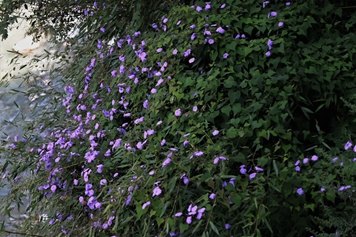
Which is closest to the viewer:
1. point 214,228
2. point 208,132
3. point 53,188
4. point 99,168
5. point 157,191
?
point 214,228

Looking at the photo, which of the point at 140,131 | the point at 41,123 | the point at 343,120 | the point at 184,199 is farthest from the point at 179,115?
the point at 41,123

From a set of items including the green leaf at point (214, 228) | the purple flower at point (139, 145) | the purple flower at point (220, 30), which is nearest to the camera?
the green leaf at point (214, 228)

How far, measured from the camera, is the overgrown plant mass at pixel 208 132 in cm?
164

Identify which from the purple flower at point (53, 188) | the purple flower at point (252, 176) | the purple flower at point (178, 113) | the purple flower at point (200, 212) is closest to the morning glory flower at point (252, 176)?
the purple flower at point (252, 176)

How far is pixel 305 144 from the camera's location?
6.26 ft

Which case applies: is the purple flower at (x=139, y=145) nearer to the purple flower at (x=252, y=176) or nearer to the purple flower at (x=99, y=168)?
the purple flower at (x=99, y=168)

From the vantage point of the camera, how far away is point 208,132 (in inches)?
70.7

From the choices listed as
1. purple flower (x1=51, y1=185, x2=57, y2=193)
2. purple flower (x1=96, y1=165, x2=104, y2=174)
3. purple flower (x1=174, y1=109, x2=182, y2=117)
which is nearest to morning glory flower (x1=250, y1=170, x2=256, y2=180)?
purple flower (x1=174, y1=109, x2=182, y2=117)

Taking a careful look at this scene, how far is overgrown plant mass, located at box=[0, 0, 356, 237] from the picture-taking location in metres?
1.64

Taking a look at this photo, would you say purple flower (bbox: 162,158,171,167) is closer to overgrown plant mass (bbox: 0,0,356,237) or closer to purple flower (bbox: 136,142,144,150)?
overgrown plant mass (bbox: 0,0,356,237)

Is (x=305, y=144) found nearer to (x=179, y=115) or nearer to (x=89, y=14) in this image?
(x=179, y=115)

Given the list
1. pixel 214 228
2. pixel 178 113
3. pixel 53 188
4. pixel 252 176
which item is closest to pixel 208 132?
pixel 178 113

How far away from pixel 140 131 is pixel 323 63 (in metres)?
0.69

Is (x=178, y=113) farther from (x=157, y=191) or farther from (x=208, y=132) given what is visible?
(x=157, y=191)
